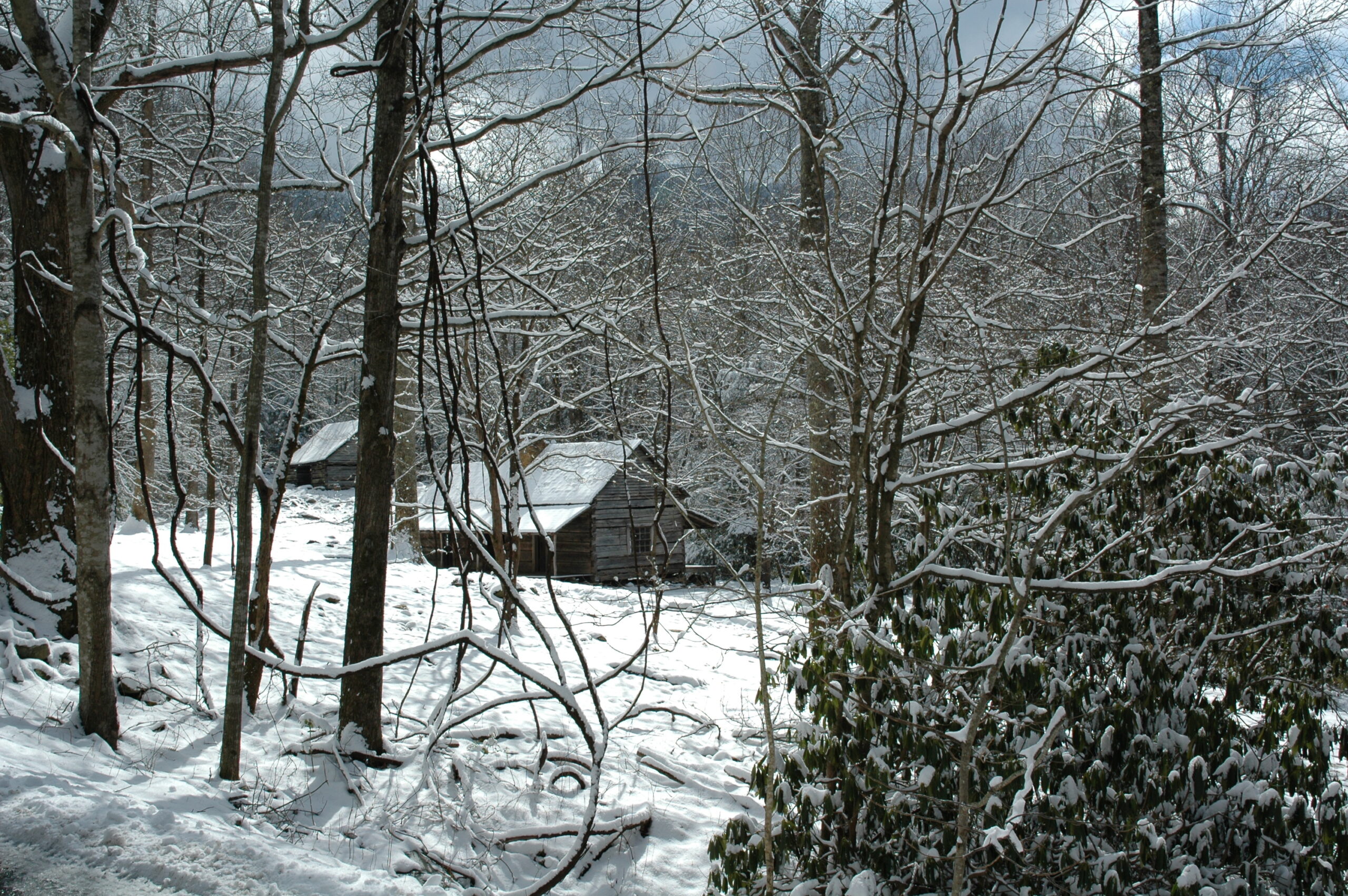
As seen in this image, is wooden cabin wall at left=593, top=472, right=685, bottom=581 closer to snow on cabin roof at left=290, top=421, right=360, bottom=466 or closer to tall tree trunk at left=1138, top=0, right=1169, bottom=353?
tall tree trunk at left=1138, top=0, right=1169, bottom=353

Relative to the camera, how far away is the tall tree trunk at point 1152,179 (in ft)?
23.8

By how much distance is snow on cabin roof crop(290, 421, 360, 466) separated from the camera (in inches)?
1419

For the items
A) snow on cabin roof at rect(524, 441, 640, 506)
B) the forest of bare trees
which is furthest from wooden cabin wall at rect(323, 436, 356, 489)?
the forest of bare trees

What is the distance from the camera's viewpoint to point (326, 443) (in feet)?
121

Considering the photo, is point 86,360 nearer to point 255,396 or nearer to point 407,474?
point 255,396

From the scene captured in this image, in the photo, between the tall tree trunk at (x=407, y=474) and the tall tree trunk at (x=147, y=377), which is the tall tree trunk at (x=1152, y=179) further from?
the tall tree trunk at (x=407, y=474)

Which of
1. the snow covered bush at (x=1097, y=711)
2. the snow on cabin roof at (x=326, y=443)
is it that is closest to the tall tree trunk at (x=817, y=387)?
the snow covered bush at (x=1097, y=711)

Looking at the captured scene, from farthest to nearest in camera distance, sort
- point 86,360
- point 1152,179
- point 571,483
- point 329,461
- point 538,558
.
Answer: point 329,461 < point 538,558 < point 571,483 < point 1152,179 < point 86,360

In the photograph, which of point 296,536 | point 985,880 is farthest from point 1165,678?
point 296,536

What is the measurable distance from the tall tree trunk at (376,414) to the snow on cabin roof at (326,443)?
3306 cm

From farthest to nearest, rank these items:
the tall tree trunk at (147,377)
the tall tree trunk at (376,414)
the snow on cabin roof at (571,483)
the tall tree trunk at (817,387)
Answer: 1. the snow on cabin roof at (571,483)
2. the tall tree trunk at (147,377)
3. the tall tree trunk at (817,387)
4. the tall tree trunk at (376,414)

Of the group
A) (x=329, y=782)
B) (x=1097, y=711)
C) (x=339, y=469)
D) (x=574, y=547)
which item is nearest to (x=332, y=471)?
(x=339, y=469)

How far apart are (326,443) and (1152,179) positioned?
118ft

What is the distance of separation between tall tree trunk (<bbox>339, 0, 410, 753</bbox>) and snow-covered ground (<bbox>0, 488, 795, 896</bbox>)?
0.41 metres
